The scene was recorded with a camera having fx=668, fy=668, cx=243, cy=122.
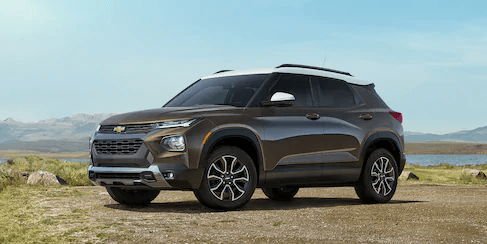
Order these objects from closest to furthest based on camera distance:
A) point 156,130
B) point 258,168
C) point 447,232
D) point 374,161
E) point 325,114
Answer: point 447,232 → point 156,130 → point 258,168 → point 325,114 → point 374,161

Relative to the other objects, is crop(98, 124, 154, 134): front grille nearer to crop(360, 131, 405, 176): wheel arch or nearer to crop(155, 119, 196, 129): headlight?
crop(155, 119, 196, 129): headlight

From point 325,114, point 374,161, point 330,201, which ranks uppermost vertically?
point 325,114

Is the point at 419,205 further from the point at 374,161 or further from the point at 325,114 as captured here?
the point at 325,114

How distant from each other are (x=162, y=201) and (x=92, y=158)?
7.37 feet

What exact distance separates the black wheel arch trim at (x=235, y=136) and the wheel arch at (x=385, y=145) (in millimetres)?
2193

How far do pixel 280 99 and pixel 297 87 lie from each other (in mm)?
956

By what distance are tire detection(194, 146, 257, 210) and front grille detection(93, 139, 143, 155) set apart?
1037 millimetres

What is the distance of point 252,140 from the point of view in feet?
31.6

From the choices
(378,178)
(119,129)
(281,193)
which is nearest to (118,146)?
(119,129)

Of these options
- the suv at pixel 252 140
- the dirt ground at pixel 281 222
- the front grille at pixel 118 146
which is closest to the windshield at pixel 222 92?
the suv at pixel 252 140

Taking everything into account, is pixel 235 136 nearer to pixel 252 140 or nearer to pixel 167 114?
pixel 252 140

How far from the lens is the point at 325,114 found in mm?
10578

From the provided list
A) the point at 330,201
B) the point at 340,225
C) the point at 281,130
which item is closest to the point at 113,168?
the point at 281,130

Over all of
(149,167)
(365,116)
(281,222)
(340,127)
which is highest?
(365,116)
